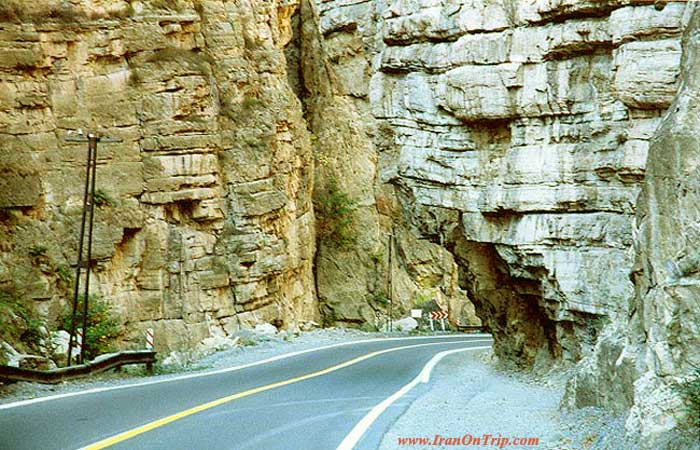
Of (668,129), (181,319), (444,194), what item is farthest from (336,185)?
(668,129)

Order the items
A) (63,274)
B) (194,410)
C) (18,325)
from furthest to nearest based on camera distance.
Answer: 1. (63,274)
2. (18,325)
3. (194,410)

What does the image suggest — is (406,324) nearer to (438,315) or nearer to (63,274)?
(438,315)

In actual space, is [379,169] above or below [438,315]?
above

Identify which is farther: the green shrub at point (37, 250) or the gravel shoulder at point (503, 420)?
the green shrub at point (37, 250)

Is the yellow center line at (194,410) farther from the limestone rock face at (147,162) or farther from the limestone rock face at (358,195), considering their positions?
the limestone rock face at (358,195)

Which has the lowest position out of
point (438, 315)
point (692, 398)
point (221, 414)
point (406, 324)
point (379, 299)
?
point (406, 324)

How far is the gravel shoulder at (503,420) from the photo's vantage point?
1029 centimetres

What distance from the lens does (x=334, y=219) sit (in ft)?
171

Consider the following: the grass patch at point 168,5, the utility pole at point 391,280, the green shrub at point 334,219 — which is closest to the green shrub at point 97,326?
the grass patch at point 168,5

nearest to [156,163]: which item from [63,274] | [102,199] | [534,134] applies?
[102,199]

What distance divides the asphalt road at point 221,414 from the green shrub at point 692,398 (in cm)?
341

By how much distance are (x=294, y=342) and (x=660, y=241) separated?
1893 cm

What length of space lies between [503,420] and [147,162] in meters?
21.8

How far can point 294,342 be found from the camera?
2769 cm
